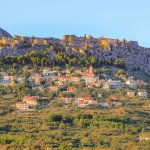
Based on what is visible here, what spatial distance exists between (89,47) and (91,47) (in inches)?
23.6

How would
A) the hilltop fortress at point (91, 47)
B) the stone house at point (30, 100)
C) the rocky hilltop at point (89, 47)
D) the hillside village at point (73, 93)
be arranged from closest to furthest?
the hillside village at point (73, 93)
the stone house at point (30, 100)
the rocky hilltop at point (89, 47)
the hilltop fortress at point (91, 47)

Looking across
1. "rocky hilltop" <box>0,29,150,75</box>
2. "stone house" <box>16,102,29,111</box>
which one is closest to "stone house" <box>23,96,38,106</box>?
"stone house" <box>16,102,29,111</box>

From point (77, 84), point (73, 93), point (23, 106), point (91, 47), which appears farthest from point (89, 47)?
point (23, 106)

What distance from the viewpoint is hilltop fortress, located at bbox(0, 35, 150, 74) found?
320 feet

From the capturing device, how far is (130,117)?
65.7 metres

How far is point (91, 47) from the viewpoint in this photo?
102 metres

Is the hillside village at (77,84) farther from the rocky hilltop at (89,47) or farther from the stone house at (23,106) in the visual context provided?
the rocky hilltop at (89,47)

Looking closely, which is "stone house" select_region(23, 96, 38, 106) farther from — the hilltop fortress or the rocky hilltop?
the hilltop fortress

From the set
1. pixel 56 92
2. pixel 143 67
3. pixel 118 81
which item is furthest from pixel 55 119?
pixel 143 67

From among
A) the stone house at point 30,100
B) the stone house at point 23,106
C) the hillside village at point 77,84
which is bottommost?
the stone house at point 23,106

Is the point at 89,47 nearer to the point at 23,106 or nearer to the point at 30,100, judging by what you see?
the point at 30,100

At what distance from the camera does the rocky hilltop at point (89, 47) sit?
9731cm

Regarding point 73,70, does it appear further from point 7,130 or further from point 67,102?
point 7,130

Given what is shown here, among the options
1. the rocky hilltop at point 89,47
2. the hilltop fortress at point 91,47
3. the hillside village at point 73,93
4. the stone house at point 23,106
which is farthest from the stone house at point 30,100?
the hilltop fortress at point 91,47
